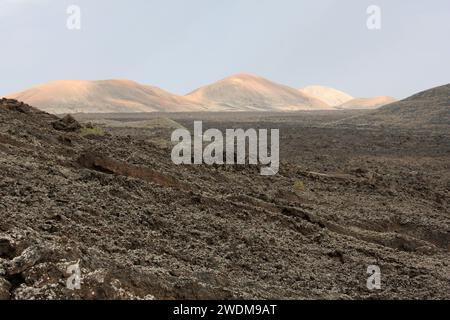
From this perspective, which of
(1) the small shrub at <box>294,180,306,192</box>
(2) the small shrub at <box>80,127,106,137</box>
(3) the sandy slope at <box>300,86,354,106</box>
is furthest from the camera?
(3) the sandy slope at <box>300,86,354,106</box>

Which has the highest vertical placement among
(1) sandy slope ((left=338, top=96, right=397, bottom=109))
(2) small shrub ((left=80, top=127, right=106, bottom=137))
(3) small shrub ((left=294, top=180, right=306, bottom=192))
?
(2) small shrub ((left=80, top=127, right=106, bottom=137))

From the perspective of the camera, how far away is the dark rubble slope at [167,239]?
15.9 ft

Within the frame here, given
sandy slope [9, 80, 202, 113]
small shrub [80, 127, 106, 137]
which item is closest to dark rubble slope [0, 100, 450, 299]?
small shrub [80, 127, 106, 137]

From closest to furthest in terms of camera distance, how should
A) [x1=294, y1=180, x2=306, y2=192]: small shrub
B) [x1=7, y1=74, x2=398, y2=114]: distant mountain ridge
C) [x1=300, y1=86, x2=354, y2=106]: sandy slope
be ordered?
[x1=294, y1=180, x2=306, y2=192]: small shrub → [x1=7, y1=74, x2=398, y2=114]: distant mountain ridge → [x1=300, y1=86, x2=354, y2=106]: sandy slope

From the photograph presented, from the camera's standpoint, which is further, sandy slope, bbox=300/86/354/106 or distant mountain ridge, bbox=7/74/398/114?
sandy slope, bbox=300/86/354/106

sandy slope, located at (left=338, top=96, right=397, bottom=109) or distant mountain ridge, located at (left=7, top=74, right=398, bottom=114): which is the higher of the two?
distant mountain ridge, located at (left=7, top=74, right=398, bottom=114)

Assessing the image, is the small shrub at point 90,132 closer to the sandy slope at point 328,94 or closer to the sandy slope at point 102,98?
the sandy slope at point 102,98

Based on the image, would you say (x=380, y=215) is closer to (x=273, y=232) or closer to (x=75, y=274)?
(x=273, y=232)

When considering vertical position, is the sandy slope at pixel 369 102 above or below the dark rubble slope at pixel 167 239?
below

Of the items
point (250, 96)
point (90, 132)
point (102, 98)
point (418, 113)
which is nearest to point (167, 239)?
point (90, 132)

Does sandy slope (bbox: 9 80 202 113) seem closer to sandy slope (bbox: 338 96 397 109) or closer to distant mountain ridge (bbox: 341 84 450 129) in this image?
sandy slope (bbox: 338 96 397 109)

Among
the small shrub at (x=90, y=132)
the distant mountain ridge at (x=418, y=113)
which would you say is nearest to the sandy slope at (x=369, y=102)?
the distant mountain ridge at (x=418, y=113)

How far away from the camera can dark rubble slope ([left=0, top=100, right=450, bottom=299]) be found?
4.86 metres

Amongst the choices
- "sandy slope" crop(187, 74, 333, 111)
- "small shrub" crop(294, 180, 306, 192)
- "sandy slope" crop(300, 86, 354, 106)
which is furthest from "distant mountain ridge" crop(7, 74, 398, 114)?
"small shrub" crop(294, 180, 306, 192)
